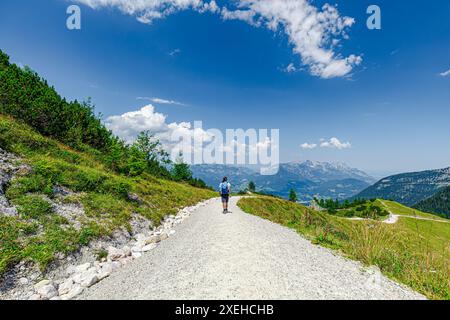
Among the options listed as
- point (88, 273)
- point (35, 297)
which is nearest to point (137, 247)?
point (88, 273)

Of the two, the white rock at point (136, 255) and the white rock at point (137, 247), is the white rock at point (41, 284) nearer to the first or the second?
the white rock at point (136, 255)

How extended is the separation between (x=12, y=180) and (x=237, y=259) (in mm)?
14414

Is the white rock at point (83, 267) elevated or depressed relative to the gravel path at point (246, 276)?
depressed

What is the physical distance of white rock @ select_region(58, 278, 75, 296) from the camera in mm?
7831

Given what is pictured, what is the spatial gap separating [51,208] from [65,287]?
21.5ft

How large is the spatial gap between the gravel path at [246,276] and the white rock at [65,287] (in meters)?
0.96

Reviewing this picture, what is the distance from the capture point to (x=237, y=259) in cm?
822

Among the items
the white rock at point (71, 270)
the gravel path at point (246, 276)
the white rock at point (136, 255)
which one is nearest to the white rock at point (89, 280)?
the gravel path at point (246, 276)

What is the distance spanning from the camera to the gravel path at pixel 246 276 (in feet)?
20.2

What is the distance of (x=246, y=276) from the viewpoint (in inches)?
269

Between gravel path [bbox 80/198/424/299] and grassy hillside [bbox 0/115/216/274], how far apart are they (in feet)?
12.3

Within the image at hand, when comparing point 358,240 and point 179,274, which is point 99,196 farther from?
point 358,240

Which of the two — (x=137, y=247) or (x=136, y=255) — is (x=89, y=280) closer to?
(x=136, y=255)
